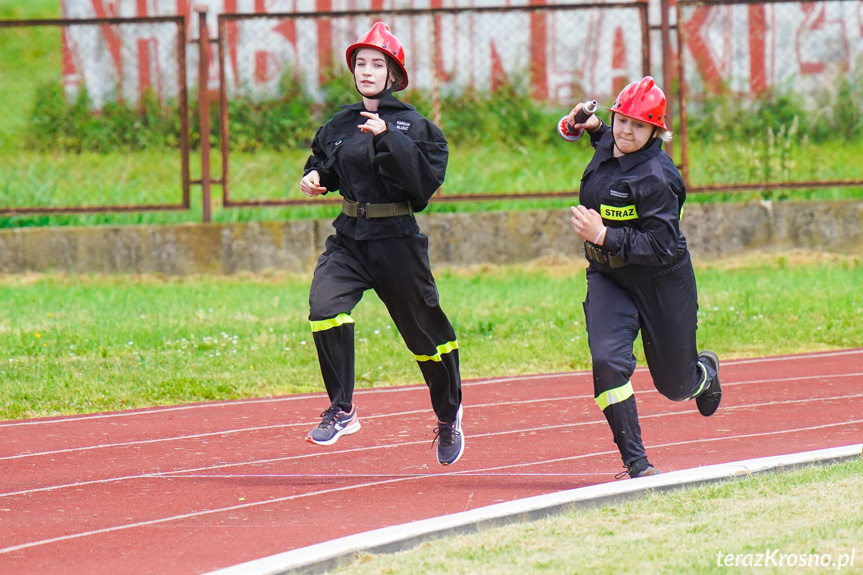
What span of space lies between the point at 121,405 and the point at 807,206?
9.10 m

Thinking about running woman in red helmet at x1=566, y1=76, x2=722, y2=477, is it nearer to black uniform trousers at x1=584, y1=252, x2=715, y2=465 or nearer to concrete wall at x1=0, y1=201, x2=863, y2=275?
black uniform trousers at x1=584, y1=252, x2=715, y2=465

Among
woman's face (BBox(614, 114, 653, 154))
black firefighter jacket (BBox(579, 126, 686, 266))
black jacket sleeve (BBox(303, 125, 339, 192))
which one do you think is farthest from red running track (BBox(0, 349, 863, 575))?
woman's face (BBox(614, 114, 653, 154))

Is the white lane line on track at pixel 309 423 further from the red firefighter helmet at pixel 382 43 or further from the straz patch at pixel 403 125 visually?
the red firefighter helmet at pixel 382 43

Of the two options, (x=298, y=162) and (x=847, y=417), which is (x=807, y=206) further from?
(x=847, y=417)

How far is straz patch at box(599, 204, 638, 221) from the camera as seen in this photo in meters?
6.26

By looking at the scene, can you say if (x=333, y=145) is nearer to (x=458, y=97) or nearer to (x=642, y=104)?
(x=642, y=104)

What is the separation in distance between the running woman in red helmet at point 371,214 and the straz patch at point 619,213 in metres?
0.86

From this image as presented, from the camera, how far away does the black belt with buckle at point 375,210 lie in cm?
660

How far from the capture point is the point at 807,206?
1558cm

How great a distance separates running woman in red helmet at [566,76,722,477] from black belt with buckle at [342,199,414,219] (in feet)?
2.86

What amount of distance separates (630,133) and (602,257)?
587 mm

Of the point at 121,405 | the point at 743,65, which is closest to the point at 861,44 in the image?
the point at 743,65

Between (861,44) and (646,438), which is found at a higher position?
(861,44)

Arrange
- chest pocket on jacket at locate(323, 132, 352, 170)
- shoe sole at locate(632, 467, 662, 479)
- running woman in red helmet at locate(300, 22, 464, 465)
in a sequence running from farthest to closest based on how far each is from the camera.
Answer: chest pocket on jacket at locate(323, 132, 352, 170), running woman in red helmet at locate(300, 22, 464, 465), shoe sole at locate(632, 467, 662, 479)
